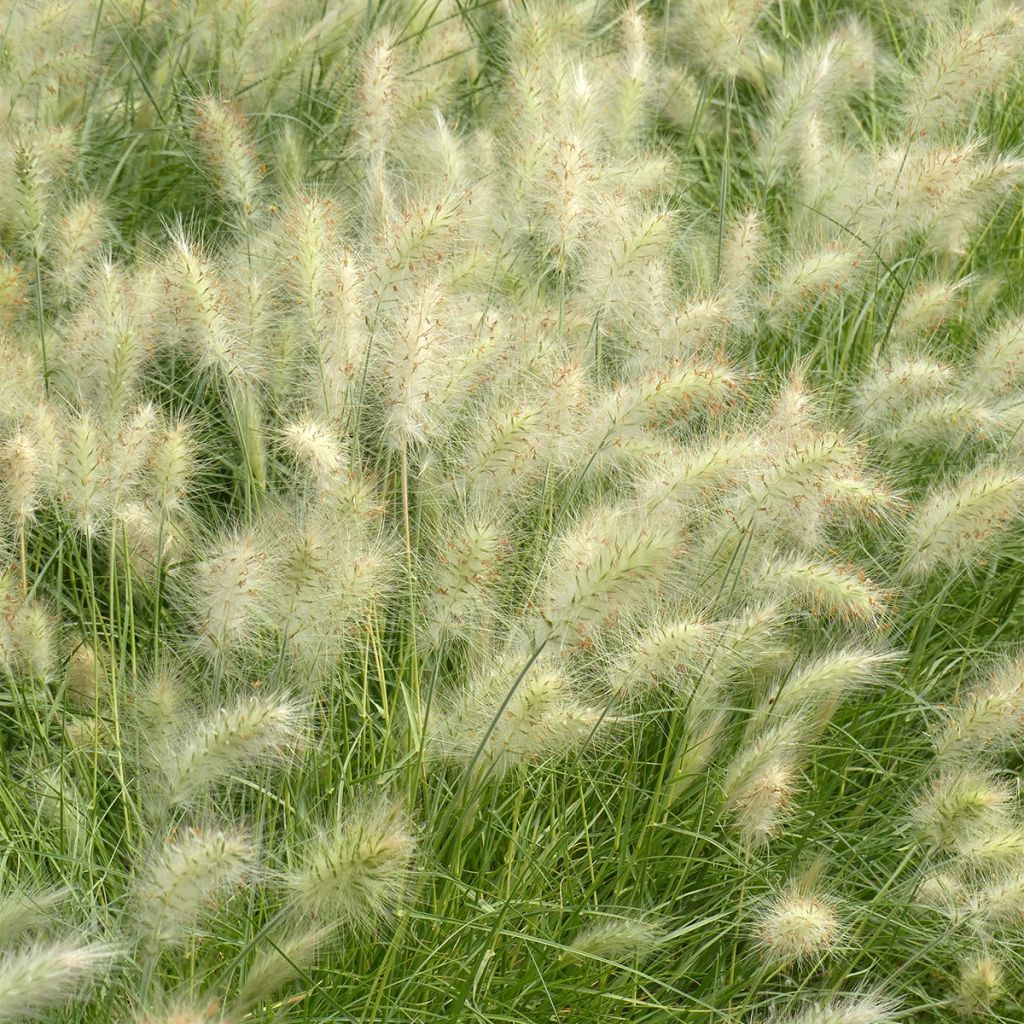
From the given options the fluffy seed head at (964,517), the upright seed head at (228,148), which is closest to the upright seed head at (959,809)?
the fluffy seed head at (964,517)

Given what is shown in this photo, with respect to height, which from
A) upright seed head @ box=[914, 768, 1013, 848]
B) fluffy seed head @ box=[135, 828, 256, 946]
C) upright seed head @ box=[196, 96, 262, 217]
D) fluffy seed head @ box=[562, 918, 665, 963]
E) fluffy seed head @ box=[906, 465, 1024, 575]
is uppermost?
upright seed head @ box=[196, 96, 262, 217]

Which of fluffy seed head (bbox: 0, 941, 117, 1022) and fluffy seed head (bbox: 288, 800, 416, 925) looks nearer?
fluffy seed head (bbox: 0, 941, 117, 1022)

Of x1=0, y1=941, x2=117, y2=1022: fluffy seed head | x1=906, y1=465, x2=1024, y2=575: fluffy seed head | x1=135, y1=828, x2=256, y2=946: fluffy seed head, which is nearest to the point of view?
x1=0, y1=941, x2=117, y2=1022: fluffy seed head

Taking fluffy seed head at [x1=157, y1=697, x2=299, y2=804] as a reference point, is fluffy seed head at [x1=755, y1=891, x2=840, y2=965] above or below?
below

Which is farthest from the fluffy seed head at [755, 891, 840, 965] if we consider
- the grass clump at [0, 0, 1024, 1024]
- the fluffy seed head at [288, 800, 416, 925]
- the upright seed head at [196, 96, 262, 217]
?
the upright seed head at [196, 96, 262, 217]

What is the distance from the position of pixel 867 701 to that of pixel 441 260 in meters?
1.28

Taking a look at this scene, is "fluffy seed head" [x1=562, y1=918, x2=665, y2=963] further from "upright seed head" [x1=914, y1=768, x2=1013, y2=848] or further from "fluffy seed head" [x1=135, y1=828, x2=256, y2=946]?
"fluffy seed head" [x1=135, y1=828, x2=256, y2=946]

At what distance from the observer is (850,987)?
267cm

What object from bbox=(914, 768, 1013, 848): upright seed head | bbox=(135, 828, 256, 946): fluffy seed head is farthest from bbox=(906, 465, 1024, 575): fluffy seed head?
bbox=(135, 828, 256, 946): fluffy seed head

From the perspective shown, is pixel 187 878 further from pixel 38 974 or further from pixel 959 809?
pixel 959 809

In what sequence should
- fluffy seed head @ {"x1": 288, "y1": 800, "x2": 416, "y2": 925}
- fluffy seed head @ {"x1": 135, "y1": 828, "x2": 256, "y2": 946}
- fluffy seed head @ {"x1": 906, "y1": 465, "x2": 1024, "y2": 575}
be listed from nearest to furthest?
fluffy seed head @ {"x1": 135, "y1": 828, "x2": 256, "y2": 946} < fluffy seed head @ {"x1": 288, "y1": 800, "x2": 416, "y2": 925} < fluffy seed head @ {"x1": 906, "y1": 465, "x2": 1024, "y2": 575}

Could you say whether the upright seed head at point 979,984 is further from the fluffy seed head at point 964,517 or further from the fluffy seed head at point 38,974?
the fluffy seed head at point 38,974

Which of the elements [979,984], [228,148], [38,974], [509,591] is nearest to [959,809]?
[979,984]

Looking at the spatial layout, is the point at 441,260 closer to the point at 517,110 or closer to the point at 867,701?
the point at 517,110
